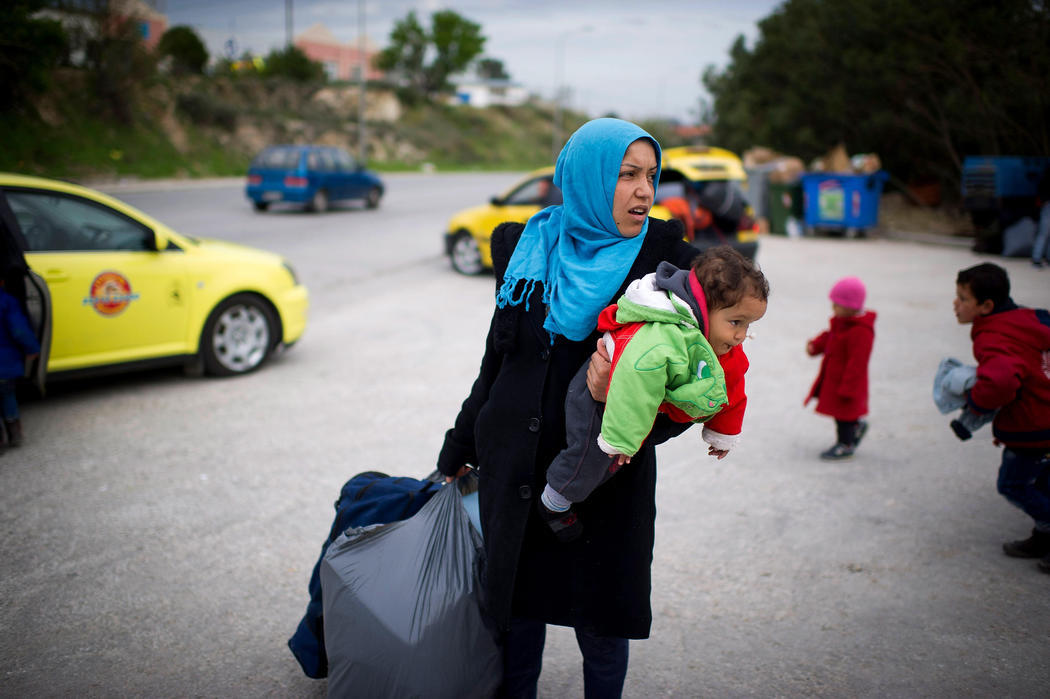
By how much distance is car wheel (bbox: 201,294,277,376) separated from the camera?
6410 millimetres

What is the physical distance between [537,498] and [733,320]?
28.1 inches

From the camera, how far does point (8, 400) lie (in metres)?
4.77

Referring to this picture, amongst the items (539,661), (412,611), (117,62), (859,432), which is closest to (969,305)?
(859,432)

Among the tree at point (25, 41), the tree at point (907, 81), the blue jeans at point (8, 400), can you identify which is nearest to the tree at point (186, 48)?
the tree at point (25, 41)

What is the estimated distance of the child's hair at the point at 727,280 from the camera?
1.88m

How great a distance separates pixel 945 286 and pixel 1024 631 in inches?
356

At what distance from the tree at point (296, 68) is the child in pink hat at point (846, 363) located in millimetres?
51934

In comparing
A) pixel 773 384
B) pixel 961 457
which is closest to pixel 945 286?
pixel 773 384

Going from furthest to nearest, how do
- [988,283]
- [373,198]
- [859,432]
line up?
1. [373,198]
2. [859,432]
3. [988,283]

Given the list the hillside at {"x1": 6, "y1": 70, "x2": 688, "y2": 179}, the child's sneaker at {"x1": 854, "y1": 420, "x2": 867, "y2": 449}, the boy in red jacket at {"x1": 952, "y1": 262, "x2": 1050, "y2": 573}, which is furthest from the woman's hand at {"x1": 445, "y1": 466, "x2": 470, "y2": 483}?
the hillside at {"x1": 6, "y1": 70, "x2": 688, "y2": 179}

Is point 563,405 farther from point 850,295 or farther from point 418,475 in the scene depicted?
Result: point 850,295

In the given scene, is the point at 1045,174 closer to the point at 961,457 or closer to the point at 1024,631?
the point at 961,457

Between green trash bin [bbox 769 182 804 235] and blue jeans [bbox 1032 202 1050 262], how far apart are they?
569cm

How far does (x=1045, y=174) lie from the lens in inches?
500
